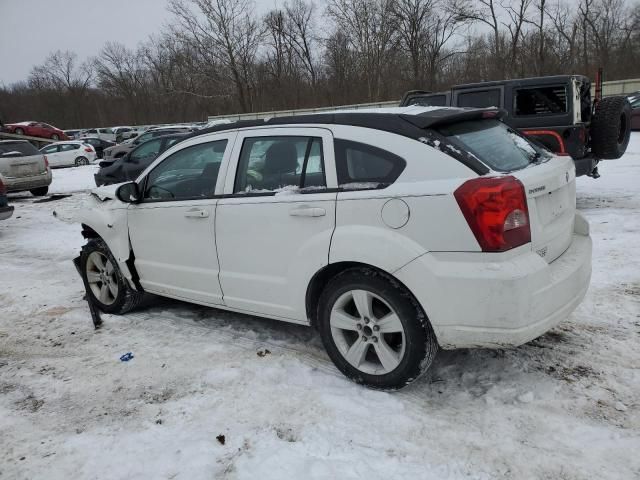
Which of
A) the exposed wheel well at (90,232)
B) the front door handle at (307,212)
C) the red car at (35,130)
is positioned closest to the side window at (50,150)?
the red car at (35,130)

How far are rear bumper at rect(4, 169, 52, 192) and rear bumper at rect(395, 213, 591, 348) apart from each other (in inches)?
585

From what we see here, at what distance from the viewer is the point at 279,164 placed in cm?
358

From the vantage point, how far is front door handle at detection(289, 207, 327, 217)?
3.23 meters

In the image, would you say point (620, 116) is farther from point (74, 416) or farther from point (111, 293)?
point (74, 416)

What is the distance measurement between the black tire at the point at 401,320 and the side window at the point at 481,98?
21.2 feet

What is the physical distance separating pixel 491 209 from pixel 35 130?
44.4 m

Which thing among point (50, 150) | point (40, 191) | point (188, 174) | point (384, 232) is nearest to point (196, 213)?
point (188, 174)

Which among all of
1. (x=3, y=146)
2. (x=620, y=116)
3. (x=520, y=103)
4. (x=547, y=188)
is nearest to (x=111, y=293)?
(x=547, y=188)

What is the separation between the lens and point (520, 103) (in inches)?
330

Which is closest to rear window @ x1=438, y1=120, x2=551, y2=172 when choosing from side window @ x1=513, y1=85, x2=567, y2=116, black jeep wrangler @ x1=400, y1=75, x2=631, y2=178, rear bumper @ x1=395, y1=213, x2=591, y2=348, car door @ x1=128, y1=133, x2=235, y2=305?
rear bumper @ x1=395, y1=213, x2=591, y2=348

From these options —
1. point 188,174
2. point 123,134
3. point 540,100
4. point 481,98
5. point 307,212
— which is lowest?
point 307,212

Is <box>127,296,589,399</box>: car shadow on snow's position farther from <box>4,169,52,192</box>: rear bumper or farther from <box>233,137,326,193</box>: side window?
<box>4,169,52,192</box>: rear bumper

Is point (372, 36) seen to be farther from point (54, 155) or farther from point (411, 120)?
point (411, 120)

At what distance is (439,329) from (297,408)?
1.01m
